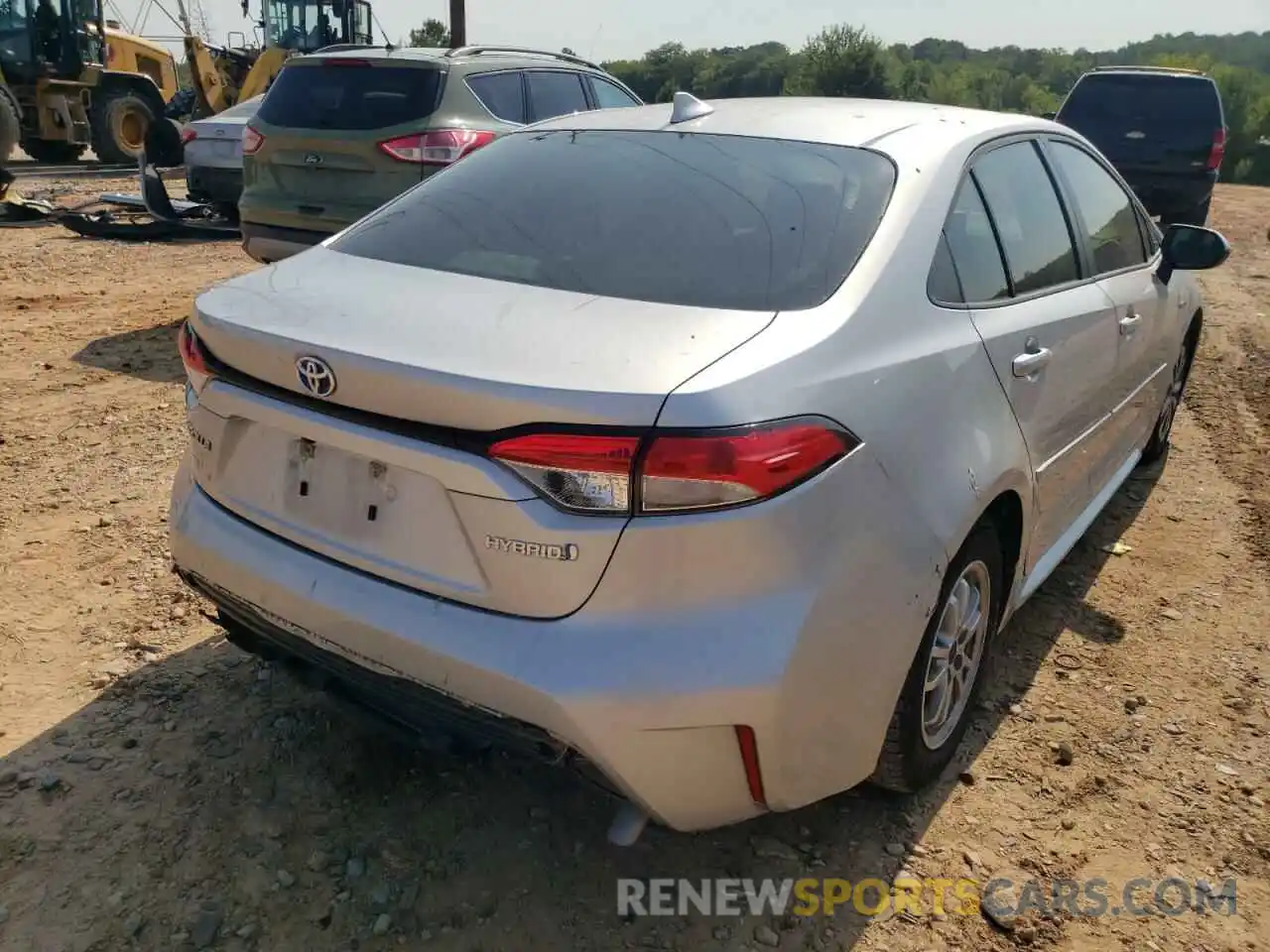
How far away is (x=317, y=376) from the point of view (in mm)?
2041

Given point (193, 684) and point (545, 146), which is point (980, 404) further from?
point (193, 684)

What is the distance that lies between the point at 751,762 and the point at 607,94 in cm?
705

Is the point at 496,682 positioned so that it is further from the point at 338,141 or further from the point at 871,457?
the point at 338,141

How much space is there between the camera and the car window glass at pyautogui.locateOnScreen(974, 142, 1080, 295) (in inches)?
110

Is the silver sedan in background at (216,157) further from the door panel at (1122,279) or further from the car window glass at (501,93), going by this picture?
the door panel at (1122,279)

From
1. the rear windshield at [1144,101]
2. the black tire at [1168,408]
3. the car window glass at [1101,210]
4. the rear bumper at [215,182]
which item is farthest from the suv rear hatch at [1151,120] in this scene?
the rear bumper at [215,182]

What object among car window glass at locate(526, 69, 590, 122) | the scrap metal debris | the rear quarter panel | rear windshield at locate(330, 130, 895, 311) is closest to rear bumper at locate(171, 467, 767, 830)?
the rear quarter panel

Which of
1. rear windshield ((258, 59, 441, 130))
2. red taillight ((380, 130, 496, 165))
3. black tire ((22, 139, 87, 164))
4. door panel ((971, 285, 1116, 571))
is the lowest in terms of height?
black tire ((22, 139, 87, 164))

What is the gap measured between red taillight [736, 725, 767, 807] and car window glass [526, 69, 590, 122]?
6.10 metres

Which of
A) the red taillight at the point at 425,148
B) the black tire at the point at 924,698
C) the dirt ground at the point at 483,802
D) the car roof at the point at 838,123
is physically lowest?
the dirt ground at the point at 483,802

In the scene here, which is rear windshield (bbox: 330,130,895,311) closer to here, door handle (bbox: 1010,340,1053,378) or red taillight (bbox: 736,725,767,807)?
door handle (bbox: 1010,340,1053,378)

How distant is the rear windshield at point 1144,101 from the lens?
35.5 ft

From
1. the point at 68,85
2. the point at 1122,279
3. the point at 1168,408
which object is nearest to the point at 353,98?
the point at 1122,279

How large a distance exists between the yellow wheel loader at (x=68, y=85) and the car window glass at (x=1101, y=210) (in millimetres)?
15464
